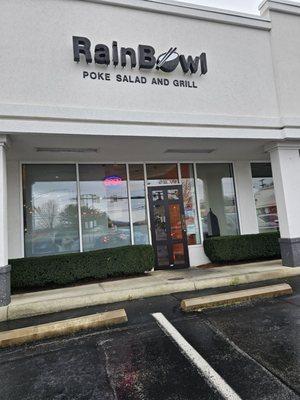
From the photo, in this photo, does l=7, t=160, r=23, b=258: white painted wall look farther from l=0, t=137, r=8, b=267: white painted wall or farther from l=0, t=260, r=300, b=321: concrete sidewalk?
l=0, t=137, r=8, b=267: white painted wall

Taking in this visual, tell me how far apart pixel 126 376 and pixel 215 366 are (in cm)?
103

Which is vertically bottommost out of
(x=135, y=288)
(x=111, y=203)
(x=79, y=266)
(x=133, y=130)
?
(x=135, y=288)

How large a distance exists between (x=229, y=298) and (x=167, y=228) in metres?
4.55

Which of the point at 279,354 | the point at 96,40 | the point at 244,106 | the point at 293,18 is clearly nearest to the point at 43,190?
the point at 96,40

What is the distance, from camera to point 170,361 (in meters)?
3.94

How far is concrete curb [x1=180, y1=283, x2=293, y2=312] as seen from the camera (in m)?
5.91

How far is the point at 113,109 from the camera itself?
786cm

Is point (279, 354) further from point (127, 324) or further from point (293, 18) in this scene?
point (293, 18)

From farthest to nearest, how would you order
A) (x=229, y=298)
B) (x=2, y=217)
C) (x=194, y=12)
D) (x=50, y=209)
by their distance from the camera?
(x=50, y=209) → (x=194, y=12) → (x=2, y=217) → (x=229, y=298)

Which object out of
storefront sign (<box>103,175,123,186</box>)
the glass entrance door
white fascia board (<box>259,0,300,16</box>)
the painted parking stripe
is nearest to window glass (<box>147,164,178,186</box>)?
the glass entrance door

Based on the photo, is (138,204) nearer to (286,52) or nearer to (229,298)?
(229,298)

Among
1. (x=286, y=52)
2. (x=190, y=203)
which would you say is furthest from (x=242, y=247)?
(x=286, y=52)

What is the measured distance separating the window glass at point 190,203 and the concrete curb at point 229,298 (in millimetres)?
4394

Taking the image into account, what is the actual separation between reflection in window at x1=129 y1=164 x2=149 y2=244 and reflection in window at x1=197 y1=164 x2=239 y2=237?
2.07 m
